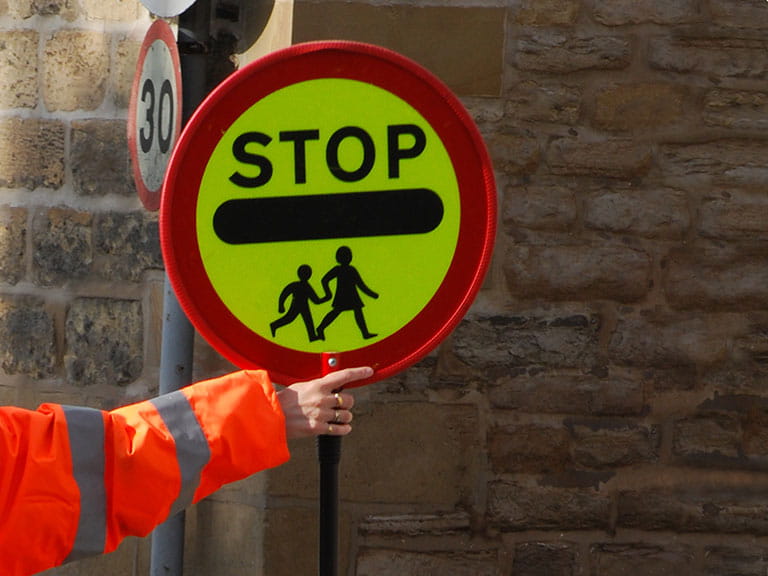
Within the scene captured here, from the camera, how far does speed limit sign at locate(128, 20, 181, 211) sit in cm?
295

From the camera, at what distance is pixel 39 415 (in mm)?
1864

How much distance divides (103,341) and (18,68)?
0.95 m

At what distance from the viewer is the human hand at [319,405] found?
1.97 m

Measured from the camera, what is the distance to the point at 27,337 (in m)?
3.88

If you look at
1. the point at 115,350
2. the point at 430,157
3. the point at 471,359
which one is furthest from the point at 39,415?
the point at 115,350

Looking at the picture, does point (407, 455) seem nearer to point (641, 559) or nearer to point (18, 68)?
point (641, 559)

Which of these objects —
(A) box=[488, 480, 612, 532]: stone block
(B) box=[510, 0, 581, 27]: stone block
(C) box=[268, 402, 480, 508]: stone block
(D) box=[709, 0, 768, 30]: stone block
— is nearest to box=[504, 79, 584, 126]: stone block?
(B) box=[510, 0, 581, 27]: stone block

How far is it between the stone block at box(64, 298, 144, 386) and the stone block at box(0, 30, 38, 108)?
70 centimetres

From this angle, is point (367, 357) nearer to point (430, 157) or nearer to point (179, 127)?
point (430, 157)

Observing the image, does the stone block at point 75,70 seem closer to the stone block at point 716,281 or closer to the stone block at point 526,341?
the stone block at point 526,341

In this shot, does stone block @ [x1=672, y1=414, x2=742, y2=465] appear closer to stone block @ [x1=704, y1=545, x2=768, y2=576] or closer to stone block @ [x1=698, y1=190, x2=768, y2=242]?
stone block @ [x1=704, y1=545, x2=768, y2=576]

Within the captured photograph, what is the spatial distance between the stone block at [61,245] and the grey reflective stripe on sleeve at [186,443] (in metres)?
1.91

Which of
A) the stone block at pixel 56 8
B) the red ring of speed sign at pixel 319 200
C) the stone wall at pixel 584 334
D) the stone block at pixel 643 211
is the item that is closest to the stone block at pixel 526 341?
the stone wall at pixel 584 334

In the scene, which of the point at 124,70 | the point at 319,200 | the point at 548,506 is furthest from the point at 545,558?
the point at 124,70
